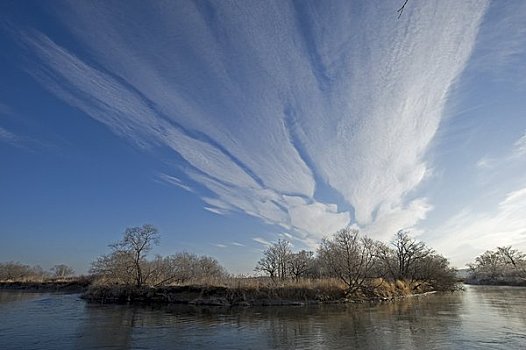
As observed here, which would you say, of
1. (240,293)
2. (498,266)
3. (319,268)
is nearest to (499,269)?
(498,266)

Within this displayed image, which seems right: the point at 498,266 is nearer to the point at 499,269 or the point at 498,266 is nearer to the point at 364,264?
the point at 499,269

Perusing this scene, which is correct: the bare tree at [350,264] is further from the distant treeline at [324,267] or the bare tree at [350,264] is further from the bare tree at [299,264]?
the bare tree at [299,264]

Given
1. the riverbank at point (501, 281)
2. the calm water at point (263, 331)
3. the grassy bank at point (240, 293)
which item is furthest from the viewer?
the riverbank at point (501, 281)

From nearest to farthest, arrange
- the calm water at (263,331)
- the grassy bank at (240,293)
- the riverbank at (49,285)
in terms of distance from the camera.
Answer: the calm water at (263,331)
the grassy bank at (240,293)
the riverbank at (49,285)

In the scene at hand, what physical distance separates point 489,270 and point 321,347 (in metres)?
116

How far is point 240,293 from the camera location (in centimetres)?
4356

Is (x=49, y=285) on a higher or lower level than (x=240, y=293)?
higher

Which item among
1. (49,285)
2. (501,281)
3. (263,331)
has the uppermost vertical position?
(501,281)

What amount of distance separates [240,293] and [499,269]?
9696 centimetres

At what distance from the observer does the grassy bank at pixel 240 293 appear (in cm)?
4284

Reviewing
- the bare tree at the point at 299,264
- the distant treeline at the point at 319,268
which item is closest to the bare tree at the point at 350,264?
the distant treeline at the point at 319,268

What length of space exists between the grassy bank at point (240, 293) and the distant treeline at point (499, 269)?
6462 cm

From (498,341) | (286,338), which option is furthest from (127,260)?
(498,341)

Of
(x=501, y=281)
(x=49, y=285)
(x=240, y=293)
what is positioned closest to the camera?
(x=240, y=293)
